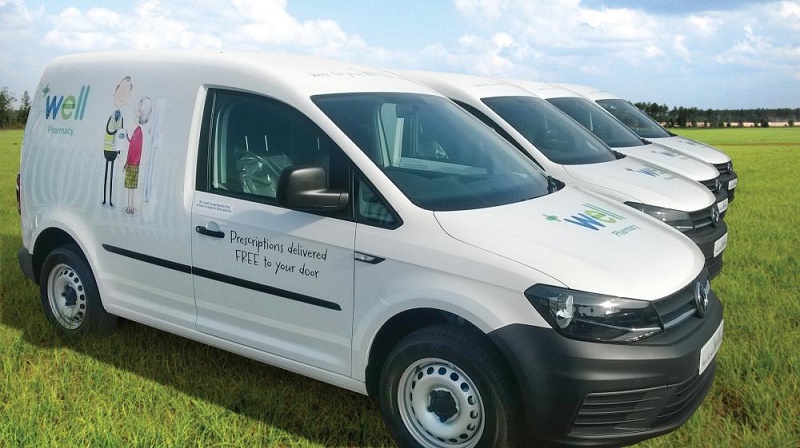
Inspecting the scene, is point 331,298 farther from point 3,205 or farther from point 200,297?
point 3,205

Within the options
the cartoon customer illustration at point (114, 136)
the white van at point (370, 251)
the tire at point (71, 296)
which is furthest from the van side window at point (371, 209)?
the tire at point (71, 296)

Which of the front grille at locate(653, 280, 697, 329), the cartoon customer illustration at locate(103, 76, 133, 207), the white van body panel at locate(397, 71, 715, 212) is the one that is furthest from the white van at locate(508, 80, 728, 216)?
the front grille at locate(653, 280, 697, 329)

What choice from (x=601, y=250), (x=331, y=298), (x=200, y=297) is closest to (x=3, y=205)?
(x=200, y=297)

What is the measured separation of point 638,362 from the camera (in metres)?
3.30

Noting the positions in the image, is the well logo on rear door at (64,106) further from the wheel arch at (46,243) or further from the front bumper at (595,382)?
the front bumper at (595,382)

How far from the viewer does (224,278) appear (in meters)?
4.25

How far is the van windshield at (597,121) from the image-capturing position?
383 inches

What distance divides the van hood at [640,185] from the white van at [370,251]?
2022 mm

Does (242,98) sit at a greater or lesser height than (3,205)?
greater

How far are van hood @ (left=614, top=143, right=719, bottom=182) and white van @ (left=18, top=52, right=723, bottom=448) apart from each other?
16.1 ft

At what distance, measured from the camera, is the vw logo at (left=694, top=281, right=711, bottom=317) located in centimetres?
376

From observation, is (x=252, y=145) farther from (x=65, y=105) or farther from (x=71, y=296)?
(x=71, y=296)

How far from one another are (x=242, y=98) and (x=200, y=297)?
1165 mm

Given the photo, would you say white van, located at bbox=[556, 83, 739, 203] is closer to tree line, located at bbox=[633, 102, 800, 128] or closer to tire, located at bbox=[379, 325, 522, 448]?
tire, located at bbox=[379, 325, 522, 448]
